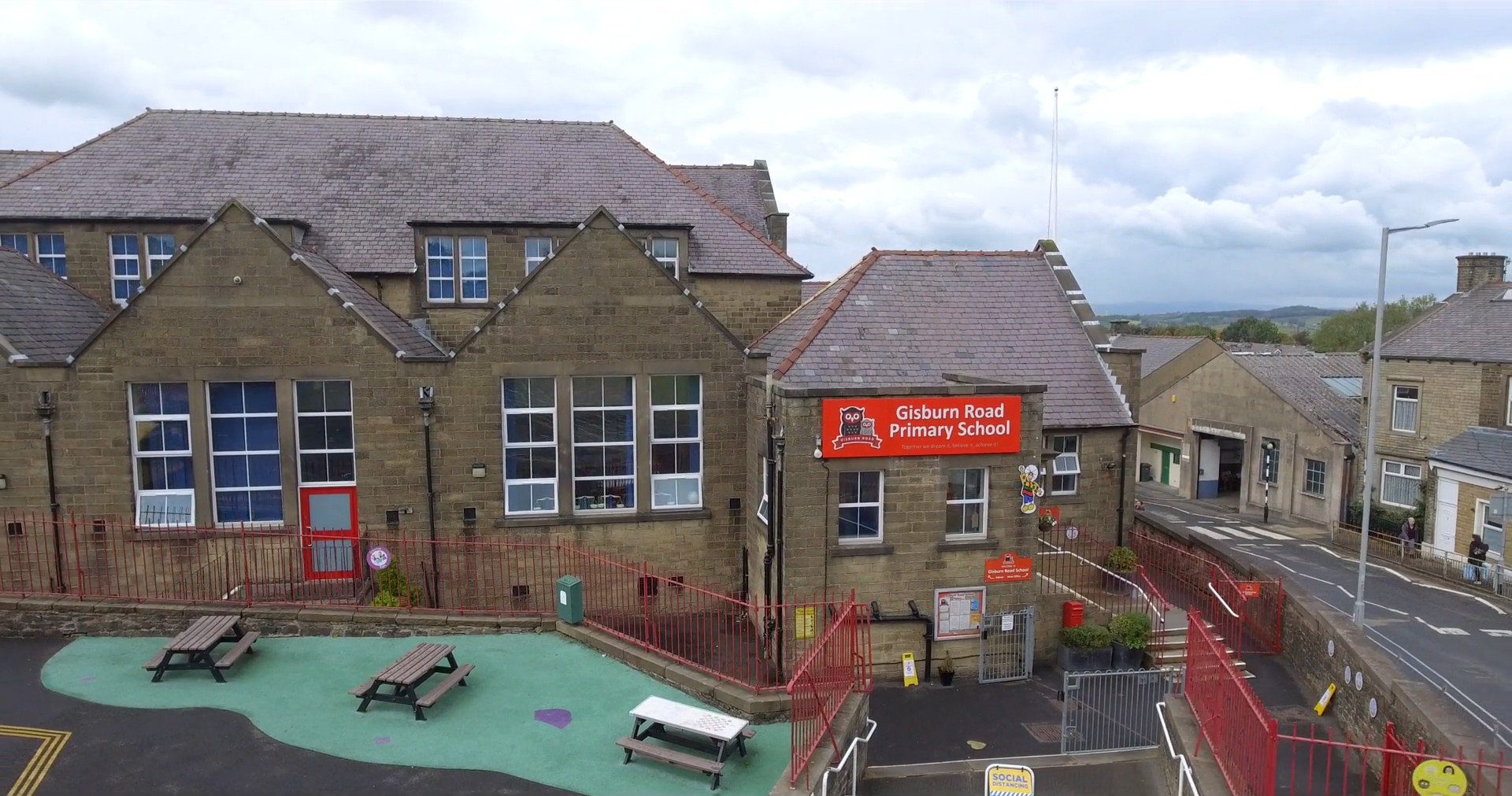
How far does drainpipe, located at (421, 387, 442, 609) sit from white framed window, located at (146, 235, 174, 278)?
9.12 meters

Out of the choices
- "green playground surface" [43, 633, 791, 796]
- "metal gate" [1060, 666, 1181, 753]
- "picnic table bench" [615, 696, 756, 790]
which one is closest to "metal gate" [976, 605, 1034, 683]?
"metal gate" [1060, 666, 1181, 753]

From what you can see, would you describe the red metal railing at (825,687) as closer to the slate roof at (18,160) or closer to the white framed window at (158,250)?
the white framed window at (158,250)

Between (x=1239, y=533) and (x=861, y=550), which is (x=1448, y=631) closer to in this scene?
(x=1239, y=533)

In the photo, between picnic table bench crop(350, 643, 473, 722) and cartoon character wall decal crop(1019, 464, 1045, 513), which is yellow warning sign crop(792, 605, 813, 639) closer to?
cartoon character wall decal crop(1019, 464, 1045, 513)

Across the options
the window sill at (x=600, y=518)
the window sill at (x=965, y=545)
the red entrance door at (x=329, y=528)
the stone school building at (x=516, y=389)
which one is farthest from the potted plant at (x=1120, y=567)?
the red entrance door at (x=329, y=528)

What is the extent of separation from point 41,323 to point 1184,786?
22249 mm

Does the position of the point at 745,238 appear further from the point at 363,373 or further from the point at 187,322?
the point at 187,322

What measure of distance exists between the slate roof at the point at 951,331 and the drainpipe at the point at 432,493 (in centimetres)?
720

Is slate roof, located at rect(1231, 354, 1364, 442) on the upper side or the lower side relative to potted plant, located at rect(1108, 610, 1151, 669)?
upper

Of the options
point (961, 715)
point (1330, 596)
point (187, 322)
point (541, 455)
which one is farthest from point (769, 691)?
point (1330, 596)

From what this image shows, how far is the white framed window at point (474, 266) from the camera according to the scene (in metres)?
21.9

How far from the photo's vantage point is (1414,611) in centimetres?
2422

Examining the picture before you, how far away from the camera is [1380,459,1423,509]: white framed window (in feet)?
107

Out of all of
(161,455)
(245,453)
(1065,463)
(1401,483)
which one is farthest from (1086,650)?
(1401,483)
